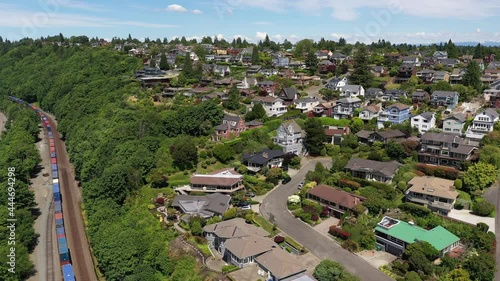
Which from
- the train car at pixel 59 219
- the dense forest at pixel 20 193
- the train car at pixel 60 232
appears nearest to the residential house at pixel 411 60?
the train car at pixel 59 219

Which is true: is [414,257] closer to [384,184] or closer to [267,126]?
[384,184]

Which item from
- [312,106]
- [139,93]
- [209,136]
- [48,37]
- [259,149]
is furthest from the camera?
[48,37]

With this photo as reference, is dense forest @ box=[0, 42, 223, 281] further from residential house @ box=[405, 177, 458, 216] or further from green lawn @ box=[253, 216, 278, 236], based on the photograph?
residential house @ box=[405, 177, 458, 216]

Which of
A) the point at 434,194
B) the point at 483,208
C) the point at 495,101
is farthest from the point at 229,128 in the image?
the point at 495,101

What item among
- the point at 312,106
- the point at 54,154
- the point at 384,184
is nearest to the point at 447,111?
the point at 312,106

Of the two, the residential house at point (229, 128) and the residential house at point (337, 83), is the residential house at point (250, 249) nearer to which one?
the residential house at point (229, 128)

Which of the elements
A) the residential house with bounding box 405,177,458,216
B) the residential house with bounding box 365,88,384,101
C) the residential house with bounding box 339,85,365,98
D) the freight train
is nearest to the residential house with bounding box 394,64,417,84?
the residential house with bounding box 365,88,384,101

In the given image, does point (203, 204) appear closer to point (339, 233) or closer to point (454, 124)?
point (339, 233)
